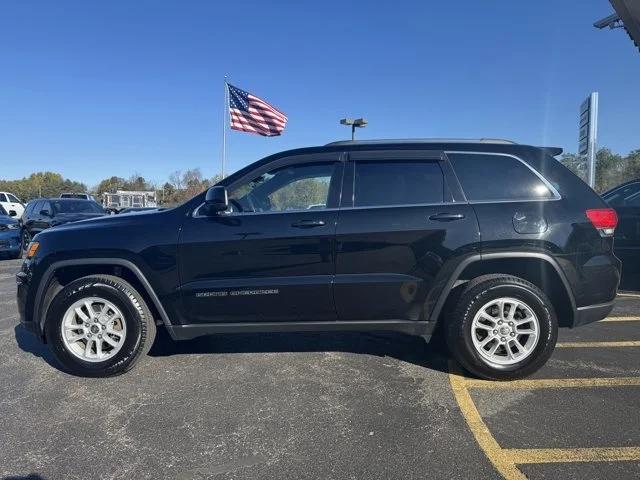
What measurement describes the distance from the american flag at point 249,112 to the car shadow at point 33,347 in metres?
12.2

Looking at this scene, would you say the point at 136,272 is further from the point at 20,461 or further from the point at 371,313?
the point at 371,313

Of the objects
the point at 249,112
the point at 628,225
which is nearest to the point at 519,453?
the point at 628,225

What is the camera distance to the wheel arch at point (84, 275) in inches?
153

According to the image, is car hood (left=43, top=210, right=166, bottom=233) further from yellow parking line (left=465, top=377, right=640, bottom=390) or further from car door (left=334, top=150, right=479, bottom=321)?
yellow parking line (left=465, top=377, right=640, bottom=390)

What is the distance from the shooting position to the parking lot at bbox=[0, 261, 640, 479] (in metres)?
2.66

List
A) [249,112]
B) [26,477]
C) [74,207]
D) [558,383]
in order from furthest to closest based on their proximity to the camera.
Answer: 1. [249,112]
2. [74,207]
3. [558,383]
4. [26,477]

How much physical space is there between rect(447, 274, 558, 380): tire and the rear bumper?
0.24m

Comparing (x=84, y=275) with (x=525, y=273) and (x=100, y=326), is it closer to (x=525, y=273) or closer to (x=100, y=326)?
(x=100, y=326)

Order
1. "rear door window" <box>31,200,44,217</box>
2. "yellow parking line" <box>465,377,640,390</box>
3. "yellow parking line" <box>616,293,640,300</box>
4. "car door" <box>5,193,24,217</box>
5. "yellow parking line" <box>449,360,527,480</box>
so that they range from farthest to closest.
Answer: "car door" <box>5,193,24,217</box>
"rear door window" <box>31,200,44,217</box>
"yellow parking line" <box>616,293,640,300</box>
"yellow parking line" <box>465,377,640,390</box>
"yellow parking line" <box>449,360,527,480</box>

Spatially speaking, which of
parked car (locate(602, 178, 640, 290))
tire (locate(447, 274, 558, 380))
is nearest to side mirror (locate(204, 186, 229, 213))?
tire (locate(447, 274, 558, 380))

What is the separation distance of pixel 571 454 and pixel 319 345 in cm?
252

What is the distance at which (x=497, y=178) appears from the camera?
3908 mm

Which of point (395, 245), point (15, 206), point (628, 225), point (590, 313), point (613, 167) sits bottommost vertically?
point (590, 313)

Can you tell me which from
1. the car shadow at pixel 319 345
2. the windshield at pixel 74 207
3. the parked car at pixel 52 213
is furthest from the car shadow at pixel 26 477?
the windshield at pixel 74 207
